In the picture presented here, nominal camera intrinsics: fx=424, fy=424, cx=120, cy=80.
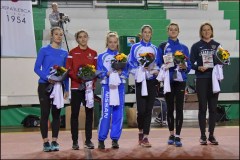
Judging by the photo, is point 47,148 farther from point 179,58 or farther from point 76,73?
point 179,58

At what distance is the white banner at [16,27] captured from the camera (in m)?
5.54

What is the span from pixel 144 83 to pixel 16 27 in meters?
2.23

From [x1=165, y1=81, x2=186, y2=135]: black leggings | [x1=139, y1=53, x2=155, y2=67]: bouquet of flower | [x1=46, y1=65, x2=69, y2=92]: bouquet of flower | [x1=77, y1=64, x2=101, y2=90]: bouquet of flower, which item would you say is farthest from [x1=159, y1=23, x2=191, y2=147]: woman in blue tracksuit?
[x1=46, y1=65, x2=69, y2=92]: bouquet of flower

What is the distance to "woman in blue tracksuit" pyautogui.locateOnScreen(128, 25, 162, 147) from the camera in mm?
5797

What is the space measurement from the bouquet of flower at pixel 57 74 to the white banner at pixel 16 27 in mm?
618

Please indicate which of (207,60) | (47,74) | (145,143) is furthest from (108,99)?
(207,60)

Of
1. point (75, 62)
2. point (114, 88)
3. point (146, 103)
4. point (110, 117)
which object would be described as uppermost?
point (75, 62)

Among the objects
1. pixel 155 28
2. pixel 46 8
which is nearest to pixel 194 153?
pixel 155 28

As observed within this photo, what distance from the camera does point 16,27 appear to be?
6.50 m

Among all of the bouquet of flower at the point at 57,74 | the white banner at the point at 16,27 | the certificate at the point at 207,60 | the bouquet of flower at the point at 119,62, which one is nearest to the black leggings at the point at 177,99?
the certificate at the point at 207,60

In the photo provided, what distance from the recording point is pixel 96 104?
957 centimetres

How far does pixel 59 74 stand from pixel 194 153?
1.97 meters

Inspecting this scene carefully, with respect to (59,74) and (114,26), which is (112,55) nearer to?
(59,74)

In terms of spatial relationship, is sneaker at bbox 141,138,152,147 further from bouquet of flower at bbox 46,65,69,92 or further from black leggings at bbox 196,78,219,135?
bouquet of flower at bbox 46,65,69,92
